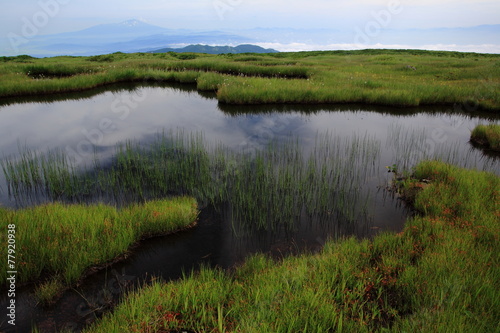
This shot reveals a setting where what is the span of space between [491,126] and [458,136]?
4.51 ft

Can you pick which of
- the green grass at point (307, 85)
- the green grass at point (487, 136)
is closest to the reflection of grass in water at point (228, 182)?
the green grass at point (487, 136)

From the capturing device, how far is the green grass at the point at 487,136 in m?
12.9

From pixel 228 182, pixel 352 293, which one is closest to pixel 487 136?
pixel 228 182

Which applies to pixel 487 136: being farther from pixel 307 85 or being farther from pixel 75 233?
pixel 75 233

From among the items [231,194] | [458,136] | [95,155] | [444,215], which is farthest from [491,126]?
[95,155]

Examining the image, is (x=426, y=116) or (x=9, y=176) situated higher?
(x=426, y=116)

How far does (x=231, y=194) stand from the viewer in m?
8.77

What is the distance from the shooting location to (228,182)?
9.39 meters

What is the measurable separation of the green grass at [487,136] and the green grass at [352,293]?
360 inches

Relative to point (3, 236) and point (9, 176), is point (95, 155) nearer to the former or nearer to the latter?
point (9, 176)

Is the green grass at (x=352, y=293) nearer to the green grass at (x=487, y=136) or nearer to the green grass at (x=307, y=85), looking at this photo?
the green grass at (x=487, y=136)

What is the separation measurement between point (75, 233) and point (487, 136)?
16.8m

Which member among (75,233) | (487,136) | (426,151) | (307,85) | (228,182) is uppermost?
(307,85)

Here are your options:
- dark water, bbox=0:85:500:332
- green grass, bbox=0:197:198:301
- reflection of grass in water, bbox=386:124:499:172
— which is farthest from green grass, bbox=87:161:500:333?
reflection of grass in water, bbox=386:124:499:172
